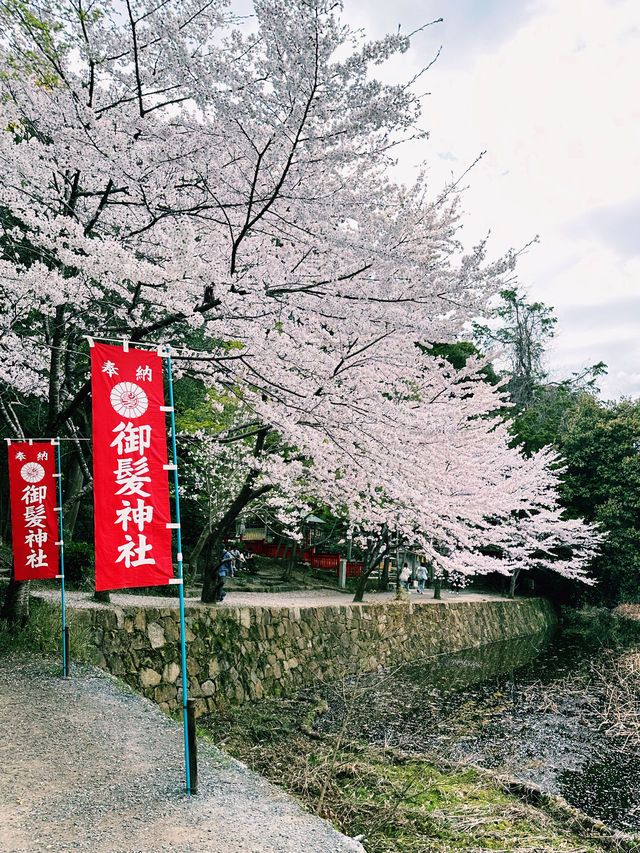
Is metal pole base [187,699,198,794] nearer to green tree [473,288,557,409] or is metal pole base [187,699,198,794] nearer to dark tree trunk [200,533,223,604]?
dark tree trunk [200,533,223,604]

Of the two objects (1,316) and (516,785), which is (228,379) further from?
(516,785)

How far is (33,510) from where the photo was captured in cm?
701

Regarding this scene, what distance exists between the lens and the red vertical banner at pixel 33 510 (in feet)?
22.7

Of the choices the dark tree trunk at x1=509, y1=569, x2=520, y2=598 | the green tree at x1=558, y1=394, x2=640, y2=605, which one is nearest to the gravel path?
the dark tree trunk at x1=509, y1=569, x2=520, y2=598

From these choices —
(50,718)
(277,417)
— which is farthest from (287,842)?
(277,417)

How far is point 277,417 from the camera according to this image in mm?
5730

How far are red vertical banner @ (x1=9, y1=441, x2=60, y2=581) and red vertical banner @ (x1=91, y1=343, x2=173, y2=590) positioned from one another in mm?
3507

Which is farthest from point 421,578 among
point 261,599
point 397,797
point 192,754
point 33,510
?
point 192,754

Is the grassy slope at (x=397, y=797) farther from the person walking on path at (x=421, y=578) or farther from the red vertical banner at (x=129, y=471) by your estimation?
the person walking on path at (x=421, y=578)

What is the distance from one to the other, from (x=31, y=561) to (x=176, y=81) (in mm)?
5663

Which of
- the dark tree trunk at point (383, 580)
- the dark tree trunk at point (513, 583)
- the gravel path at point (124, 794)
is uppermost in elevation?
the gravel path at point (124, 794)

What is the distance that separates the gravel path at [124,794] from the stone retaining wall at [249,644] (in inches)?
86.5

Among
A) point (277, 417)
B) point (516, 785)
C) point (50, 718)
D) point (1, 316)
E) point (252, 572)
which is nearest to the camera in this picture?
point (50, 718)

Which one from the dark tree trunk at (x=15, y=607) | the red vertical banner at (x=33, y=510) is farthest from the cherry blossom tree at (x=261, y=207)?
the dark tree trunk at (x=15, y=607)
